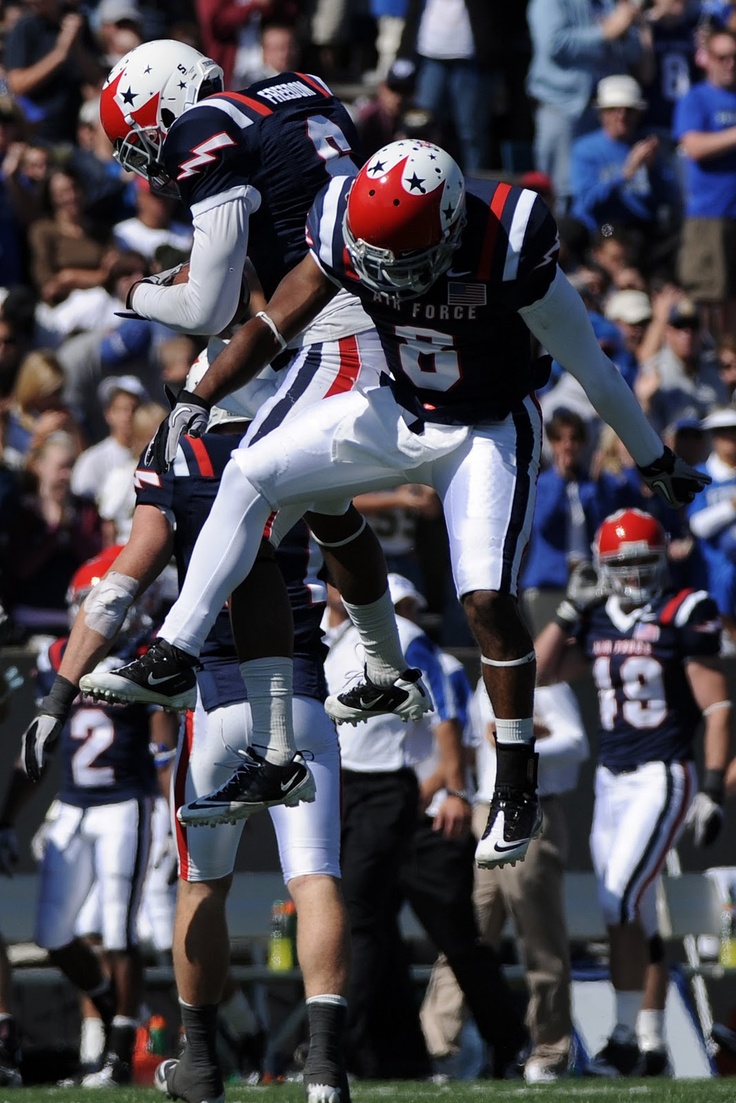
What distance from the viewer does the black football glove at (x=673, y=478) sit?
598 cm

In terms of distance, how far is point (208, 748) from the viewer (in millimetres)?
6387

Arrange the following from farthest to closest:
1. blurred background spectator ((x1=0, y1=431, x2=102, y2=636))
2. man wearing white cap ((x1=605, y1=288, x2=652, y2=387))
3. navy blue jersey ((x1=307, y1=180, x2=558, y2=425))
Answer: man wearing white cap ((x1=605, y1=288, x2=652, y2=387)) < blurred background spectator ((x1=0, y1=431, x2=102, y2=636)) < navy blue jersey ((x1=307, y1=180, x2=558, y2=425))

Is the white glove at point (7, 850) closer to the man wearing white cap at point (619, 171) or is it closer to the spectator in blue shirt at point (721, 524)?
the spectator in blue shirt at point (721, 524)

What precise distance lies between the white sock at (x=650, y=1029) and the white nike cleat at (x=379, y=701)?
3.12 meters

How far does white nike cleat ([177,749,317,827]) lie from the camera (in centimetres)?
573

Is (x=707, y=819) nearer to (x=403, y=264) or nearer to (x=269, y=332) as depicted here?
(x=269, y=332)

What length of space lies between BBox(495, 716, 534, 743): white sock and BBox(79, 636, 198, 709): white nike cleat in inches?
33.2

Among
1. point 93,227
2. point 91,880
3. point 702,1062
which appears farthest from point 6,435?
point 702,1062

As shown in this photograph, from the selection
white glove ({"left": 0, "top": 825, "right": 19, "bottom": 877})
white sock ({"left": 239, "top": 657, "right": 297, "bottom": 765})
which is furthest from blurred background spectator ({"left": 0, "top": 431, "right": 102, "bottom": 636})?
white sock ({"left": 239, "top": 657, "right": 297, "bottom": 765})

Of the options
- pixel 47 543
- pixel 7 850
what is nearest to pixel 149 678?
pixel 7 850

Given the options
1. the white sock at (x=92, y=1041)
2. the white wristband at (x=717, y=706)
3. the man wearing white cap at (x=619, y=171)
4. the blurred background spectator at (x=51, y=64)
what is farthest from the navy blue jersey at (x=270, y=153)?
the blurred background spectator at (x=51, y=64)

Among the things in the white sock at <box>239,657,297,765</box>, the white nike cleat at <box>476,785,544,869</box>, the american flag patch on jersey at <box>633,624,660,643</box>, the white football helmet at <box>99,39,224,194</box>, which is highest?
the white football helmet at <box>99,39,224,194</box>

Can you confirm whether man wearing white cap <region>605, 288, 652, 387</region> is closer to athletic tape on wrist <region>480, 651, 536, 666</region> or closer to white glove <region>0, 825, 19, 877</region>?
white glove <region>0, 825, 19, 877</region>

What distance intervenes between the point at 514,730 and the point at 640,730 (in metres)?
3.47
